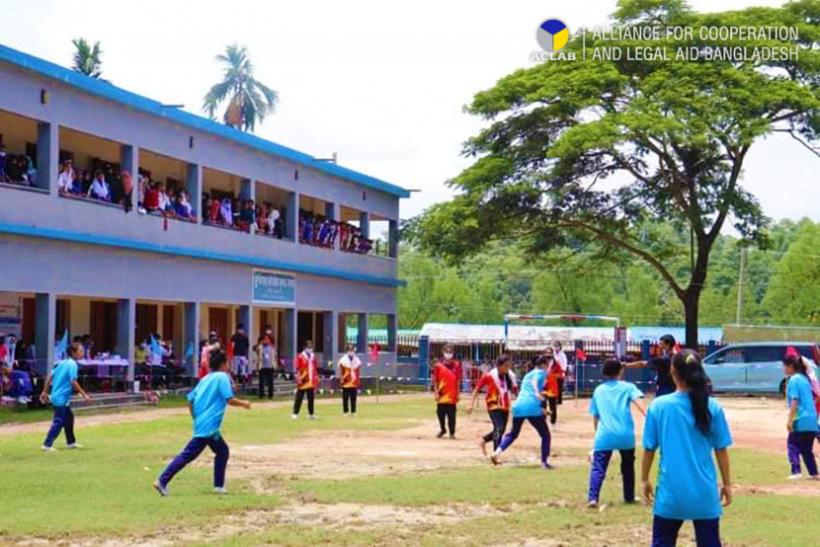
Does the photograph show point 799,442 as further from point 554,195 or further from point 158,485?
point 554,195

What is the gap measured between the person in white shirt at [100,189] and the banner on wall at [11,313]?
3.25 metres

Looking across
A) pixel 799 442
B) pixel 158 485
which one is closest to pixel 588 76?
pixel 799 442

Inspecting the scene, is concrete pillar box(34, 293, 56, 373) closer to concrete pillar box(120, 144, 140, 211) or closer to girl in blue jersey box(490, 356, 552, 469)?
concrete pillar box(120, 144, 140, 211)

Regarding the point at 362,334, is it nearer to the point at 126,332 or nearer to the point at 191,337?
the point at 191,337

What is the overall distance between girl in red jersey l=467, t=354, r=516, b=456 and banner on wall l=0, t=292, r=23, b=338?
54.4ft

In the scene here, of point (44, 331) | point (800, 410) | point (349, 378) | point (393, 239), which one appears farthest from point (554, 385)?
point (393, 239)

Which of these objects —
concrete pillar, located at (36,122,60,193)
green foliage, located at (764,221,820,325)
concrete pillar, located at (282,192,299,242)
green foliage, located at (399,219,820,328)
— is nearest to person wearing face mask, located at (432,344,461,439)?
concrete pillar, located at (36,122,60,193)

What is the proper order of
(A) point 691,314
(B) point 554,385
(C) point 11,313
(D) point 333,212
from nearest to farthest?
(B) point 554,385
(C) point 11,313
(A) point 691,314
(D) point 333,212

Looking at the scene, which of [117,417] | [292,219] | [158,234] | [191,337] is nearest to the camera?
[117,417]

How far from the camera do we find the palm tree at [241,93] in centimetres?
7138

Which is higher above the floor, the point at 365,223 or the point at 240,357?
the point at 365,223

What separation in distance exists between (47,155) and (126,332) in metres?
5.59

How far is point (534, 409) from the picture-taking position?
17109mm

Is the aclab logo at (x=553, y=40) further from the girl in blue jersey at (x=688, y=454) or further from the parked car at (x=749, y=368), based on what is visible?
the girl in blue jersey at (x=688, y=454)
